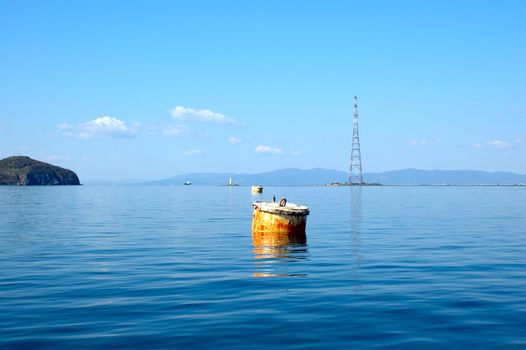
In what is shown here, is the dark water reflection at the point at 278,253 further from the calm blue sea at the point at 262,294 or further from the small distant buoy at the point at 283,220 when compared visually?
the small distant buoy at the point at 283,220

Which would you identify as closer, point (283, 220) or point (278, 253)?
point (278, 253)

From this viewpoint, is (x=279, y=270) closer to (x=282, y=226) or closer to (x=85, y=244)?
(x=282, y=226)

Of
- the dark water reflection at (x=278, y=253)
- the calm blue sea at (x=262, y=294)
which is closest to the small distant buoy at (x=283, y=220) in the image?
the dark water reflection at (x=278, y=253)

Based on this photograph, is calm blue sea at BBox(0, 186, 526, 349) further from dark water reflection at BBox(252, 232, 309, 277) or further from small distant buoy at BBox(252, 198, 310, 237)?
small distant buoy at BBox(252, 198, 310, 237)

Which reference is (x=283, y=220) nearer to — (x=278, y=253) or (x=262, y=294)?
(x=278, y=253)

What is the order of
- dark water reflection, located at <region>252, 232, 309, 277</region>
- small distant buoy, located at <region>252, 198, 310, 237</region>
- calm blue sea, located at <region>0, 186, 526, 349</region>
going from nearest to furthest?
calm blue sea, located at <region>0, 186, 526, 349</region> < dark water reflection, located at <region>252, 232, 309, 277</region> < small distant buoy, located at <region>252, 198, 310, 237</region>

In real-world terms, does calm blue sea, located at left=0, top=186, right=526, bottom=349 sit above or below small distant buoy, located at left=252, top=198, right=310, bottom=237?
below

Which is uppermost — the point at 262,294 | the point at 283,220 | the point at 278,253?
the point at 283,220

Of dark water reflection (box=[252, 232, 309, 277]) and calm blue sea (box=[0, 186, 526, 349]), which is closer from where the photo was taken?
calm blue sea (box=[0, 186, 526, 349])

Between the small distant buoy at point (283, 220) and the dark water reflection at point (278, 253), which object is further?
the small distant buoy at point (283, 220)

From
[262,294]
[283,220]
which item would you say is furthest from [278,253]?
[262,294]

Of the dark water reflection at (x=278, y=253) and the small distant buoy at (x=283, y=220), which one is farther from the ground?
the small distant buoy at (x=283, y=220)

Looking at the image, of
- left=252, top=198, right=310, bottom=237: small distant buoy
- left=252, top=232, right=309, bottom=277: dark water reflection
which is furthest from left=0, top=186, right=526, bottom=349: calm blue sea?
left=252, top=198, right=310, bottom=237: small distant buoy

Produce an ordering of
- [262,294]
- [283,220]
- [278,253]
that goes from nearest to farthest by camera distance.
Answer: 1. [262,294]
2. [278,253]
3. [283,220]
